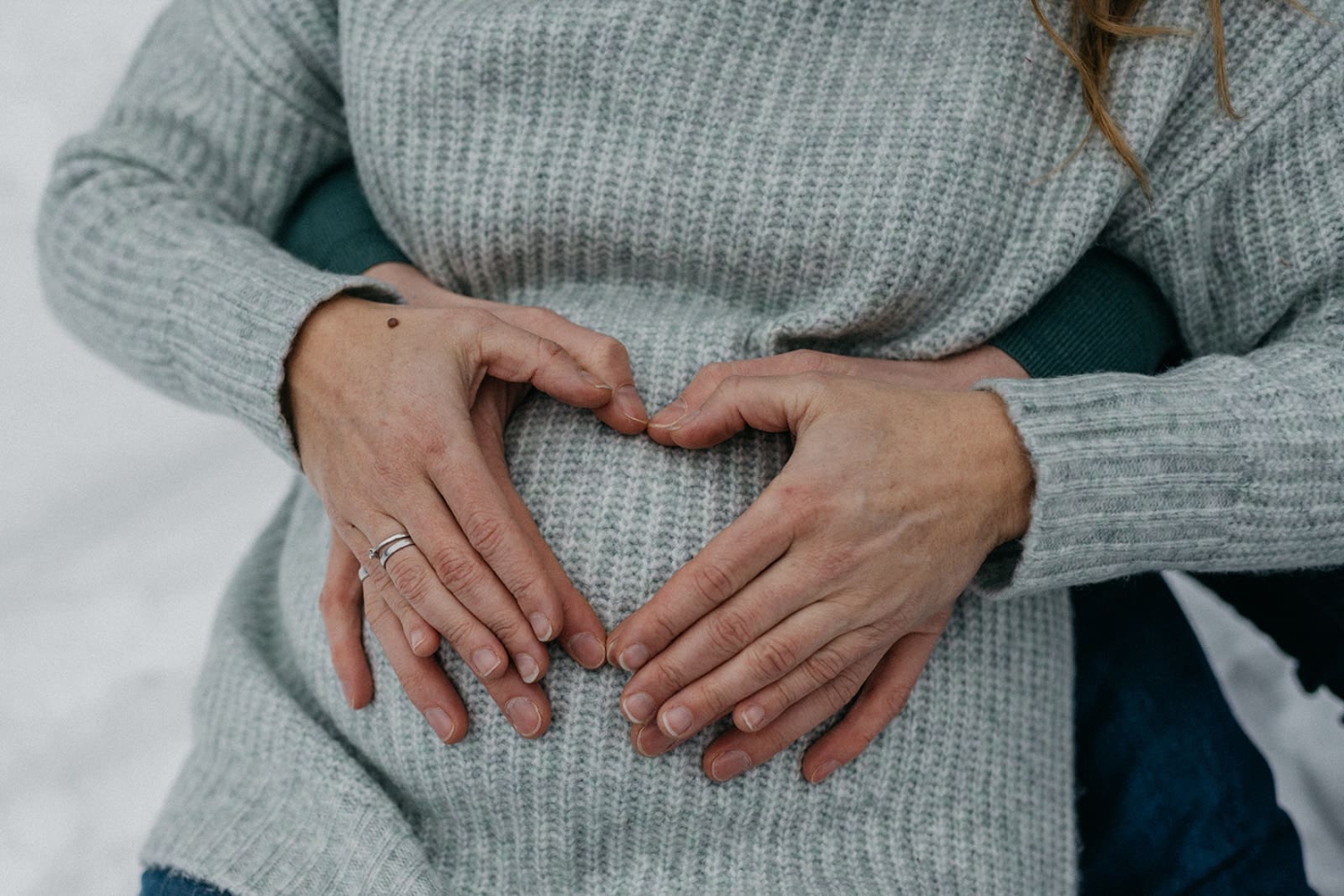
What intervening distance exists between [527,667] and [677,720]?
10 cm

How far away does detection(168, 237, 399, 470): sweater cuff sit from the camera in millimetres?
758

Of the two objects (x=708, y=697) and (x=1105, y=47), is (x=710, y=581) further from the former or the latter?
(x=1105, y=47)

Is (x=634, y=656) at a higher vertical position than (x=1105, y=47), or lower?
lower

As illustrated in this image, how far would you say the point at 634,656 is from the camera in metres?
0.68

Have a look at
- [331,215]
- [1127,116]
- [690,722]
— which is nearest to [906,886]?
[690,722]

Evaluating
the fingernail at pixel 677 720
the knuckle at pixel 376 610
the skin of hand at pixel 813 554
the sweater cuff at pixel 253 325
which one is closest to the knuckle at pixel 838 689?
the skin of hand at pixel 813 554

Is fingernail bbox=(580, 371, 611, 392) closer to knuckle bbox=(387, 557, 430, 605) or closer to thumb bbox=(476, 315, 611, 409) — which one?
thumb bbox=(476, 315, 611, 409)

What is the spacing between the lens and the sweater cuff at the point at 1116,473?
0.67 m

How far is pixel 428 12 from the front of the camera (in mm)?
824

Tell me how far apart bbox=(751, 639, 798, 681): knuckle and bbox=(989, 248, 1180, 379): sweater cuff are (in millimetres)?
304

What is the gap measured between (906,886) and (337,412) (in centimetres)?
53

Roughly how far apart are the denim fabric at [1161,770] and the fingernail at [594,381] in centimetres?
49

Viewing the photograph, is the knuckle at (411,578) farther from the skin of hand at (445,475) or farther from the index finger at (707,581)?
the index finger at (707,581)

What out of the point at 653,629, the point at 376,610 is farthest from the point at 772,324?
the point at 376,610
